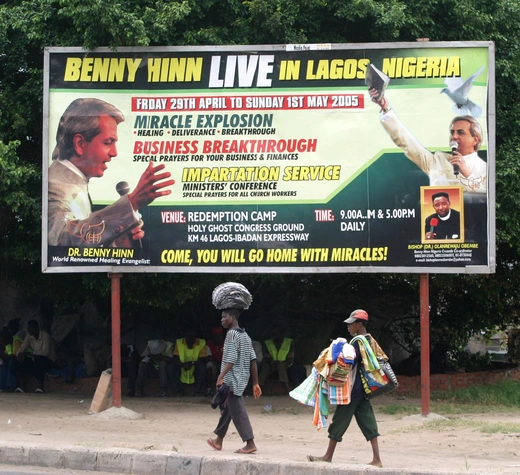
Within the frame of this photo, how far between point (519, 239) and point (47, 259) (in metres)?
6.56

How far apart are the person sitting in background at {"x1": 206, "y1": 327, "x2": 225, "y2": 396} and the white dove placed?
5.75 meters

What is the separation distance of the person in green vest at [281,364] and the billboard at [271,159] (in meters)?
3.36

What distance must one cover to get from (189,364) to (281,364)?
59.3 inches

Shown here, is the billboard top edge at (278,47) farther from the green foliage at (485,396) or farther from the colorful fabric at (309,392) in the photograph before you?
the green foliage at (485,396)

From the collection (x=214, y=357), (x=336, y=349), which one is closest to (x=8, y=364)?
(x=214, y=357)

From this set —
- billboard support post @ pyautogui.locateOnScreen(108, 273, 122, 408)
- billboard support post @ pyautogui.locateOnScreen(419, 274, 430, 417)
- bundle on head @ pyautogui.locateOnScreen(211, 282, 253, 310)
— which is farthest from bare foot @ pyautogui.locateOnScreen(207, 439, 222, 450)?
billboard support post @ pyautogui.locateOnScreen(419, 274, 430, 417)

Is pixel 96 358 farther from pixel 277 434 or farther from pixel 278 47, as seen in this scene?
pixel 278 47

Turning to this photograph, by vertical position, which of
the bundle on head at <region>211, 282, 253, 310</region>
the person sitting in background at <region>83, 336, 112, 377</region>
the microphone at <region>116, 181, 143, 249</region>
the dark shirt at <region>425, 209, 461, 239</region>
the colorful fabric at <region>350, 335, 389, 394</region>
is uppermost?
the microphone at <region>116, 181, 143, 249</region>

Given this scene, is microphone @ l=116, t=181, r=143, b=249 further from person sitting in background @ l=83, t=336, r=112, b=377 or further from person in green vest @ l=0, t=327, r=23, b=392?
person in green vest @ l=0, t=327, r=23, b=392

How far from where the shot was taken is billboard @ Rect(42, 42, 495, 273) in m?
10.1

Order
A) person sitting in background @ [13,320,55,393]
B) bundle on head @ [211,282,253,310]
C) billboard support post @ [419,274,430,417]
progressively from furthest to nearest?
person sitting in background @ [13,320,55,393], billboard support post @ [419,274,430,417], bundle on head @ [211,282,253,310]

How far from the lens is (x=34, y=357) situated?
45.4 feet

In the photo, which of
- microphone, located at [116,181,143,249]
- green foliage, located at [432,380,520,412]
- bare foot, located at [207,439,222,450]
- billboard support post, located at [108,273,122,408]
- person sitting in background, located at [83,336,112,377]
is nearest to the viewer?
bare foot, located at [207,439,222,450]

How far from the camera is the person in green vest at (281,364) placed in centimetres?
1308
